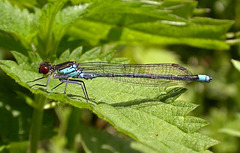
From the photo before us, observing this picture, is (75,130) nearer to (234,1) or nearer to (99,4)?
(99,4)

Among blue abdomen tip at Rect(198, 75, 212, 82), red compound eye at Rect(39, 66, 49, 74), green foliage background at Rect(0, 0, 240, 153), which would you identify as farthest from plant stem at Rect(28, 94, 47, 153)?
blue abdomen tip at Rect(198, 75, 212, 82)

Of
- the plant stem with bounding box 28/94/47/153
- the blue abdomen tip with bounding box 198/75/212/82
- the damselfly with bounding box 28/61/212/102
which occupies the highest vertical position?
the damselfly with bounding box 28/61/212/102

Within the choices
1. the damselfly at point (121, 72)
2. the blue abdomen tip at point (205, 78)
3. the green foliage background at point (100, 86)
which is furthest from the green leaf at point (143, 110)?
the blue abdomen tip at point (205, 78)

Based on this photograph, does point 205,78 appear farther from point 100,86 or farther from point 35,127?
point 35,127

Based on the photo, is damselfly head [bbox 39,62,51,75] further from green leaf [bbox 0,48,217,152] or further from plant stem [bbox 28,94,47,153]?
plant stem [bbox 28,94,47,153]

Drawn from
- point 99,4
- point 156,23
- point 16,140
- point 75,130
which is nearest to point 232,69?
point 156,23
